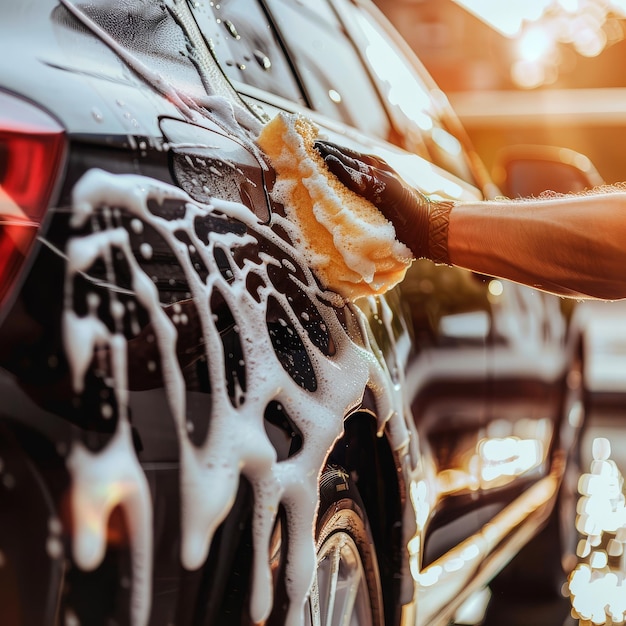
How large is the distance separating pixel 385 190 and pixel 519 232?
13.1 inches

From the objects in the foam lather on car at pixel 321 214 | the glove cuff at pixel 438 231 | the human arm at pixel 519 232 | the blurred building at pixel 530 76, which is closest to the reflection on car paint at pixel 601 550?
the human arm at pixel 519 232

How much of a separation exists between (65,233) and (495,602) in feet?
9.02

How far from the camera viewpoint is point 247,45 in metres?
1.92

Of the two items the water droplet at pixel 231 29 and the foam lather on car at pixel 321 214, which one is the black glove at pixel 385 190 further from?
the water droplet at pixel 231 29

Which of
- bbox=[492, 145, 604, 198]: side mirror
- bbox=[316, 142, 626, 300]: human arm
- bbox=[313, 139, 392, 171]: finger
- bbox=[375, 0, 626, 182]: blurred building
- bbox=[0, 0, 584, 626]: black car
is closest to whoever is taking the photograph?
bbox=[0, 0, 584, 626]: black car

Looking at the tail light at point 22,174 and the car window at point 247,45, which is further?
the car window at point 247,45

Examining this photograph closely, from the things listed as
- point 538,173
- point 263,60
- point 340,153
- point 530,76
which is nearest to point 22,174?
point 340,153

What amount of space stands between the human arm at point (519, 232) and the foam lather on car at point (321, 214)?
0.07m

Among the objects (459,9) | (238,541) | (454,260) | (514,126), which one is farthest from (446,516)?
(459,9)

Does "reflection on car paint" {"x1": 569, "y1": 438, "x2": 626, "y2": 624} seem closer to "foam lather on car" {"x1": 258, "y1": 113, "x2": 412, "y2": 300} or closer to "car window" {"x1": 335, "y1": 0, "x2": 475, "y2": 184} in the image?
"car window" {"x1": 335, "y1": 0, "x2": 475, "y2": 184}

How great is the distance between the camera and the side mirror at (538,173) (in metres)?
3.88

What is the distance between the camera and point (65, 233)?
108cm

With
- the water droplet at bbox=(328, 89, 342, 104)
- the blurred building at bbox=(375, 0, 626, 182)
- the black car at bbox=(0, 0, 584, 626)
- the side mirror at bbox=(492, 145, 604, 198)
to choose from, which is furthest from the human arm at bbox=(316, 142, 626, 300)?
the blurred building at bbox=(375, 0, 626, 182)

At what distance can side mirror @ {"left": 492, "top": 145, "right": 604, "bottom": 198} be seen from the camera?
153 inches
